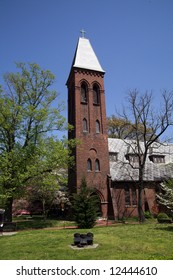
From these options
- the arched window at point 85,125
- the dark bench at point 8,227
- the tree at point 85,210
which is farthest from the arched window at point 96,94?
the dark bench at point 8,227

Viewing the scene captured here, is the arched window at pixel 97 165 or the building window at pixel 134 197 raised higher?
the arched window at pixel 97 165

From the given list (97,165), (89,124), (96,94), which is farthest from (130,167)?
(96,94)

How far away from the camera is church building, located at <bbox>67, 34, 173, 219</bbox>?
25484 mm

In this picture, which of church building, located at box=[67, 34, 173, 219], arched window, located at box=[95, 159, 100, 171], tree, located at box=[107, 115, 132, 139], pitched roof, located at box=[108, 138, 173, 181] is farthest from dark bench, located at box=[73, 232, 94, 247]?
tree, located at box=[107, 115, 132, 139]

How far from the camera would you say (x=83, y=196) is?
19125 millimetres

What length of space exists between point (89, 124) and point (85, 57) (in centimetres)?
995

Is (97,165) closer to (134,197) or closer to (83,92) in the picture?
(134,197)

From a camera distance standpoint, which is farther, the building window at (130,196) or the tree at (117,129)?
the tree at (117,129)

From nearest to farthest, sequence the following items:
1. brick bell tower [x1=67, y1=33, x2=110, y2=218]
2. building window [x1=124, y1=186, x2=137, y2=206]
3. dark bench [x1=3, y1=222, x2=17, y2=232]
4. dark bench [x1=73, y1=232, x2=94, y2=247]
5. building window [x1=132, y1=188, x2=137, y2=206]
Answer: 1. dark bench [x1=73, y1=232, x2=94, y2=247]
2. dark bench [x1=3, y1=222, x2=17, y2=232]
3. brick bell tower [x1=67, y1=33, x2=110, y2=218]
4. building window [x1=124, y1=186, x2=137, y2=206]
5. building window [x1=132, y1=188, x2=137, y2=206]

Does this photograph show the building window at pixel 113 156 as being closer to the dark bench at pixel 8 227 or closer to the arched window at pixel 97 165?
the arched window at pixel 97 165

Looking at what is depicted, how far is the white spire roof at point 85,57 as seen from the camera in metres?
29.6

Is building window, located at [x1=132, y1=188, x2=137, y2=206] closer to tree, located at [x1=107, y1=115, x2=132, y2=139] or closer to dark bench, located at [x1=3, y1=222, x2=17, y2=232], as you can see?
dark bench, located at [x1=3, y1=222, x2=17, y2=232]

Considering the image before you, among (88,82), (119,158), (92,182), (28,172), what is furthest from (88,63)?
(28,172)
